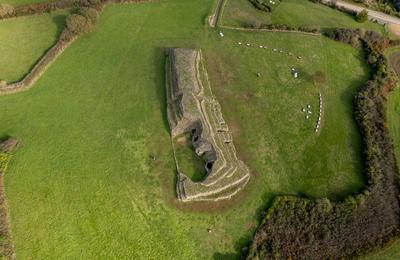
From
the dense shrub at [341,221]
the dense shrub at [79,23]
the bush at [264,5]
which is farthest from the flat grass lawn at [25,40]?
the dense shrub at [341,221]

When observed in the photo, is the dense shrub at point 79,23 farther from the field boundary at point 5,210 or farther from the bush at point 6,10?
the field boundary at point 5,210

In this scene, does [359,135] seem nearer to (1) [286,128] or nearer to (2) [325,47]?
(1) [286,128]

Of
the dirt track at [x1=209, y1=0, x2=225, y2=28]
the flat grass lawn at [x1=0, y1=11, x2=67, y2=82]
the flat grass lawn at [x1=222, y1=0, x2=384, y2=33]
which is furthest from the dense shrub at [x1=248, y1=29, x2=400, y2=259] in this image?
the flat grass lawn at [x1=0, y1=11, x2=67, y2=82]

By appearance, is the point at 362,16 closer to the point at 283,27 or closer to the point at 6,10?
the point at 283,27

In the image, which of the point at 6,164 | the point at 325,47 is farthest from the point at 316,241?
the point at 6,164

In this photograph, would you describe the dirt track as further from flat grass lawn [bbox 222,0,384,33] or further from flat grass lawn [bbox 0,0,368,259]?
flat grass lawn [bbox 0,0,368,259]

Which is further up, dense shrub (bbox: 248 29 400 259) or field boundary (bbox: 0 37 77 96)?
field boundary (bbox: 0 37 77 96)

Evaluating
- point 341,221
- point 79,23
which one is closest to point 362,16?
point 341,221
